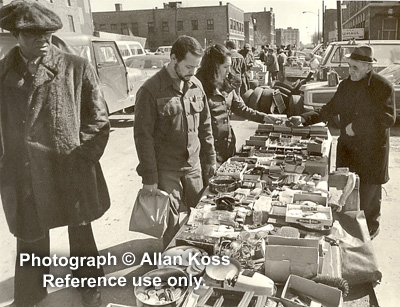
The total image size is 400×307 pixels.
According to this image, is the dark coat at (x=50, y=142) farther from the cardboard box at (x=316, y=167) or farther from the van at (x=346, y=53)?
the van at (x=346, y=53)

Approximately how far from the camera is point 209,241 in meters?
2.15

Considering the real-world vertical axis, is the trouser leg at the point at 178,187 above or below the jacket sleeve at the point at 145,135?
below

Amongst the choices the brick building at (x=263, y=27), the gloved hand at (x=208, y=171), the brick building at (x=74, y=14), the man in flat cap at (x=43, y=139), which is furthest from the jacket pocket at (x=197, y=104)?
the brick building at (x=263, y=27)

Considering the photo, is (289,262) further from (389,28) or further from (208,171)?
(389,28)

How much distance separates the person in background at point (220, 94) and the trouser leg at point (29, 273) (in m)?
1.73

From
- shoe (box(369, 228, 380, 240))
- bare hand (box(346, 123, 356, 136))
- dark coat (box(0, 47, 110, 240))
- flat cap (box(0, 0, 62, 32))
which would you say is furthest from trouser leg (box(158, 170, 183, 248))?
shoe (box(369, 228, 380, 240))

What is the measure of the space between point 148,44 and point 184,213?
44.4 meters

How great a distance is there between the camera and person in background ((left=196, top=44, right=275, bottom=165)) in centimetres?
326

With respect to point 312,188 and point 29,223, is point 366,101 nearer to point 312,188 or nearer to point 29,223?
point 312,188

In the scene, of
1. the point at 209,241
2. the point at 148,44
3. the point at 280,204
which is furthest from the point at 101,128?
the point at 148,44

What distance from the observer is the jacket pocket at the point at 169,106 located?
8.82ft

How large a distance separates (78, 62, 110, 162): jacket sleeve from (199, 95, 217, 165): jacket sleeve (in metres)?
0.89

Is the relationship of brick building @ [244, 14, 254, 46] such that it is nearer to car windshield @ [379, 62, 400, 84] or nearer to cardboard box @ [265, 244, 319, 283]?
car windshield @ [379, 62, 400, 84]

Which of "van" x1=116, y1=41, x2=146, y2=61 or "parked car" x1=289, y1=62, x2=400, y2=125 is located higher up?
"van" x1=116, y1=41, x2=146, y2=61
